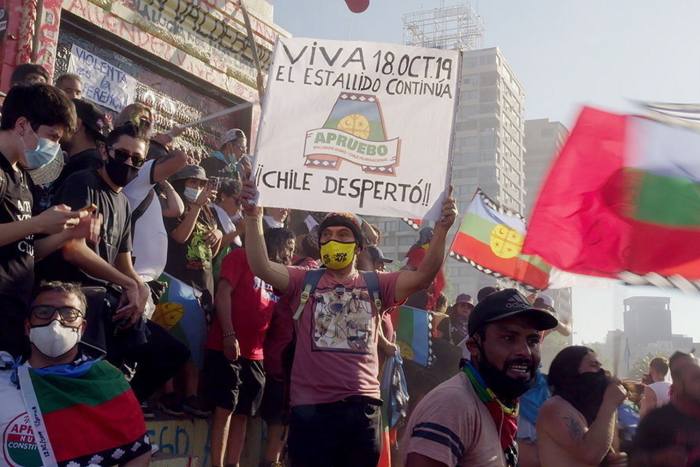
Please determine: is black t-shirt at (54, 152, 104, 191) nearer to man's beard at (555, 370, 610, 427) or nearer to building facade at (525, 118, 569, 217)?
man's beard at (555, 370, 610, 427)

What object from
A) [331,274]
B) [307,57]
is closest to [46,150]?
[331,274]

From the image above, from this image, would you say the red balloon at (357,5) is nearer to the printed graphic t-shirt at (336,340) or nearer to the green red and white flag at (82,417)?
the printed graphic t-shirt at (336,340)

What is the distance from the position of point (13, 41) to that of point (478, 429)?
5.71 meters

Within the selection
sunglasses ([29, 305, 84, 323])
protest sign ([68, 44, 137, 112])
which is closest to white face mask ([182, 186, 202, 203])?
protest sign ([68, 44, 137, 112])

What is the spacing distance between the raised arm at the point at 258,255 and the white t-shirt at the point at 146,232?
65 cm

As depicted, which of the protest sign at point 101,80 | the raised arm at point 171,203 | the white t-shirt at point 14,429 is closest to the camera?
the white t-shirt at point 14,429

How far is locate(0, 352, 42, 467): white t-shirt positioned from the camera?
3452 mm

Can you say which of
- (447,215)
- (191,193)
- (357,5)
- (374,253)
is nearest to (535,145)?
(357,5)

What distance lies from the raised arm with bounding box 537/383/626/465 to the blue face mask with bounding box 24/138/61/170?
2.88m

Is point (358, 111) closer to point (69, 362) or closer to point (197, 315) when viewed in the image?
point (197, 315)

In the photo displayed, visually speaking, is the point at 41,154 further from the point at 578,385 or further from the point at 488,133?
the point at 488,133

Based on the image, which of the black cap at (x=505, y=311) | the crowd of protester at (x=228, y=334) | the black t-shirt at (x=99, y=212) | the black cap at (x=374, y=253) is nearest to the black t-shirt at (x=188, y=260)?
the crowd of protester at (x=228, y=334)

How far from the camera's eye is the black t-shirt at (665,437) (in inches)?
102

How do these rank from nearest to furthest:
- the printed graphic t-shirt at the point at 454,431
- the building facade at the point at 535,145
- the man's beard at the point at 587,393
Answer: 1. the printed graphic t-shirt at the point at 454,431
2. the man's beard at the point at 587,393
3. the building facade at the point at 535,145
